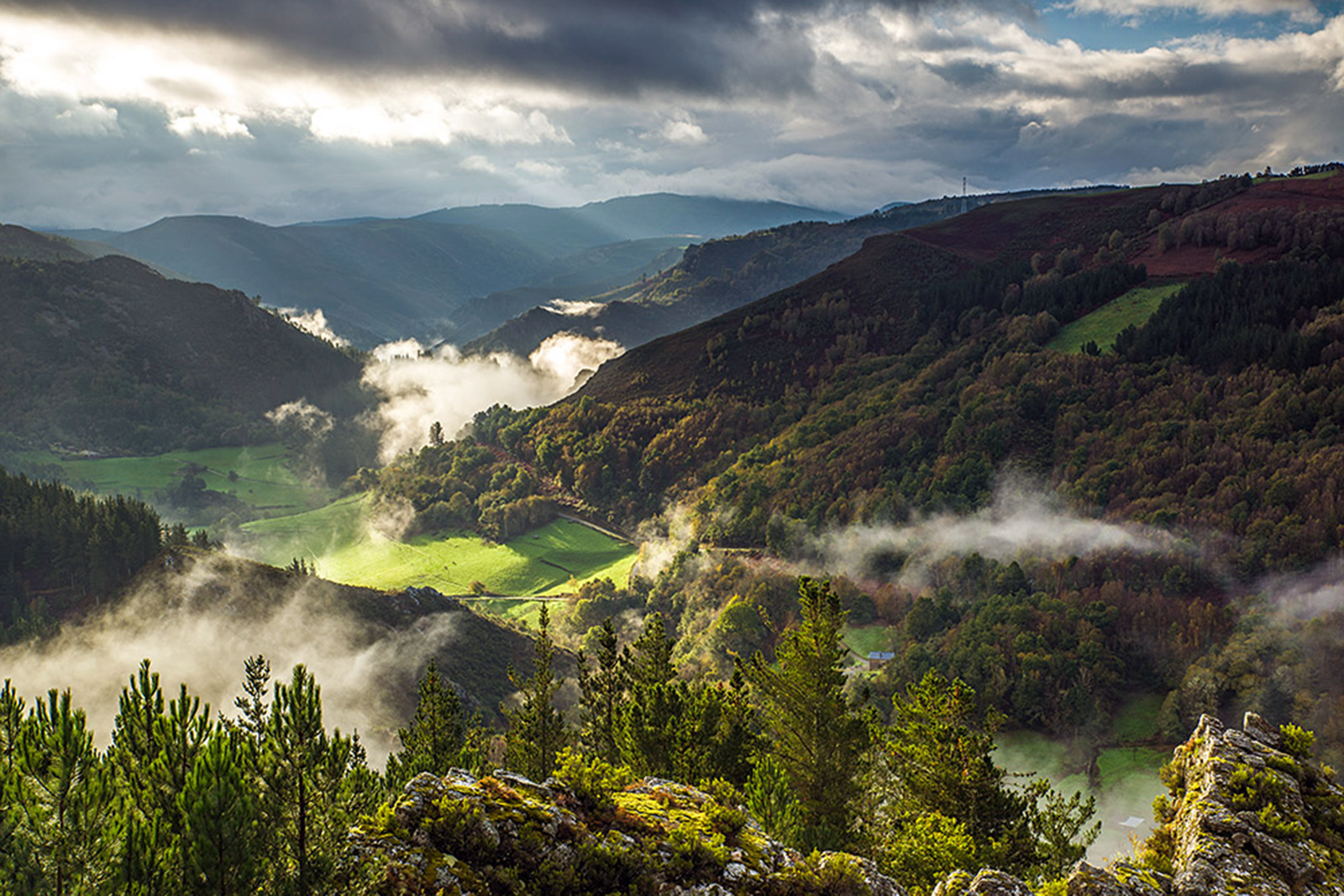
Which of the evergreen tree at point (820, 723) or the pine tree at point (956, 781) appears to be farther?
the evergreen tree at point (820, 723)

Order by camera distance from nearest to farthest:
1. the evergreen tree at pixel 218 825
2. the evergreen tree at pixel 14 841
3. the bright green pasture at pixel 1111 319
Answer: the evergreen tree at pixel 14 841 < the evergreen tree at pixel 218 825 < the bright green pasture at pixel 1111 319

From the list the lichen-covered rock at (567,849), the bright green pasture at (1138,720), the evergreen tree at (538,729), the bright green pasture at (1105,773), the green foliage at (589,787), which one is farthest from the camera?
the bright green pasture at (1138,720)

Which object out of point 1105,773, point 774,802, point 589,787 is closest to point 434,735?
point 774,802

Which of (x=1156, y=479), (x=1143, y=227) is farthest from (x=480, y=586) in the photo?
(x=1143, y=227)

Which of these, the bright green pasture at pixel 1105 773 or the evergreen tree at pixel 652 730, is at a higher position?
the evergreen tree at pixel 652 730

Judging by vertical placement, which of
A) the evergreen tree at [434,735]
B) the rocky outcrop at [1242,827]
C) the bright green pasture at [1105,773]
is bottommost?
the bright green pasture at [1105,773]

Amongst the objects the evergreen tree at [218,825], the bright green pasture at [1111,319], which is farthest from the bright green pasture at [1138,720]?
the evergreen tree at [218,825]

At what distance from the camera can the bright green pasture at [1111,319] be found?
438 ft

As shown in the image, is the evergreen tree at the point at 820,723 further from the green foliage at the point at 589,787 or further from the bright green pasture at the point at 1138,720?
the bright green pasture at the point at 1138,720

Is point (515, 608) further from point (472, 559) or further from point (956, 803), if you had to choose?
point (956, 803)

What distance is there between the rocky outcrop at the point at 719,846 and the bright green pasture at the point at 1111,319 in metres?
128

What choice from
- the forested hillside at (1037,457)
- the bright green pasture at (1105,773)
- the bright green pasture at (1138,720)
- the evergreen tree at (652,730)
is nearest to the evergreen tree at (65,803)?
the evergreen tree at (652,730)

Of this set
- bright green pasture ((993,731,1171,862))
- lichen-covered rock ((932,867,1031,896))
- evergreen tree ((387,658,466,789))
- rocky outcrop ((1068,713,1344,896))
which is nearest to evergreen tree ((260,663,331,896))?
lichen-covered rock ((932,867,1031,896))

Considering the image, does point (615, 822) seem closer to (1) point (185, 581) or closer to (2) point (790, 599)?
(2) point (790, 599)
